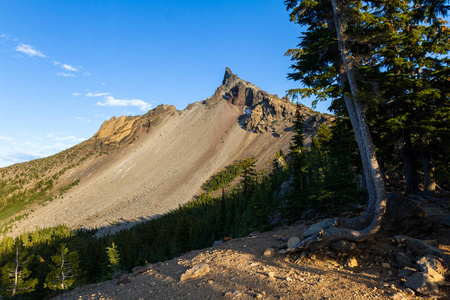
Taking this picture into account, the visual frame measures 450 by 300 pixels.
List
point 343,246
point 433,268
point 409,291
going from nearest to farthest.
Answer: point 409,291 < point 433,268 < point 343,246

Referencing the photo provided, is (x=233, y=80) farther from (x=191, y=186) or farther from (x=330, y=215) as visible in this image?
(x=330, y=215)

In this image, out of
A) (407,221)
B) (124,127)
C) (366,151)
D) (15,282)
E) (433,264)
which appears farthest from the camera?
(124,127)

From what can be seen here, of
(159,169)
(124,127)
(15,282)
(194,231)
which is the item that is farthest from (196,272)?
(124,127)

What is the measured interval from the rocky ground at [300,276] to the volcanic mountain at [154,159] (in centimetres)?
6285

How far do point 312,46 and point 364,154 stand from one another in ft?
19.3

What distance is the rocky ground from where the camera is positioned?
6.12 metres

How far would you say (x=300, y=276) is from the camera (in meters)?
7.23

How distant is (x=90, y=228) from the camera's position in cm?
6438

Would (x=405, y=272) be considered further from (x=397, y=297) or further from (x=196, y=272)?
(x=196, y=272)

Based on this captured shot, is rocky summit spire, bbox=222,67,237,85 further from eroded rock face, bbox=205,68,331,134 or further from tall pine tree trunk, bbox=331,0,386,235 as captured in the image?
tall pine tree trunk, bbox=331,0,386,235

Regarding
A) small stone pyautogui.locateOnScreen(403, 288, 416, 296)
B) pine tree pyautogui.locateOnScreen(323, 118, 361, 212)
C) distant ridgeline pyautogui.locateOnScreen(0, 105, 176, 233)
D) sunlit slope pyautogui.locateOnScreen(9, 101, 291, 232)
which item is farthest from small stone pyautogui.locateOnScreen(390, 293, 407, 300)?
distant ridgeline pyautogui.locateOnScreen(0, 105, 176, 233)

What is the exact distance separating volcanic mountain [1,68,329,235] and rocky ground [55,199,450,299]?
6285 centimetres

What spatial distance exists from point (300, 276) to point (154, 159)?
367 ft

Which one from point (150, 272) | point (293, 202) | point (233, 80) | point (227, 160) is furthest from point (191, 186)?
point (233, 80)
